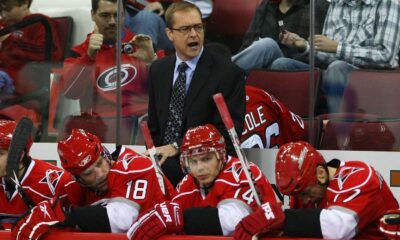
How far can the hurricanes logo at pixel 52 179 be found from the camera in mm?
5863

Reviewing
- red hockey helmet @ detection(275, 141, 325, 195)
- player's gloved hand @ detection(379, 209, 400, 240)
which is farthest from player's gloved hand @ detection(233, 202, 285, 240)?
player's gloved hand @ detection(379, 209, 400, 240)

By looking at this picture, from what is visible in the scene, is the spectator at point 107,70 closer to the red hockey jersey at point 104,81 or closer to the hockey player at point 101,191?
the red hockey jersey at point 104,81

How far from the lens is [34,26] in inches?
274

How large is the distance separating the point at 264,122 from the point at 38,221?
1.80 metres

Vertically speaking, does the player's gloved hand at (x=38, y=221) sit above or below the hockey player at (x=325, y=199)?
below

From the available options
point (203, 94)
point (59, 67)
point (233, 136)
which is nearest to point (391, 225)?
point (233, 136)

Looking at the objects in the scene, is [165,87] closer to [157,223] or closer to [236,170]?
[236,170]

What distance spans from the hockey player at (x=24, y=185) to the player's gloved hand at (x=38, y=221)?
443mm

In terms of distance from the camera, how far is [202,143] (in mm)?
5359

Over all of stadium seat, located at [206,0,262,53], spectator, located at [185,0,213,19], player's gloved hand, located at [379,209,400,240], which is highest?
spectator, located at [185,0,213,19]

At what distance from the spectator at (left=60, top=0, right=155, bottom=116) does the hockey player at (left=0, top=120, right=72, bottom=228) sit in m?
0.98

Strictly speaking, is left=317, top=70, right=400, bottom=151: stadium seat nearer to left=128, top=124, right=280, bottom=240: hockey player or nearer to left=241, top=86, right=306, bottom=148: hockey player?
left=241, top=86, right=306, bottom=148: hockey player

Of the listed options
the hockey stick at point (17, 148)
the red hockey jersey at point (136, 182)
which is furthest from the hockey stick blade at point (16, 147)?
the red hockey jersey at point (136, 182)

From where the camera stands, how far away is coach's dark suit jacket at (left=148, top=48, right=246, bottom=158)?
6.03 metres
